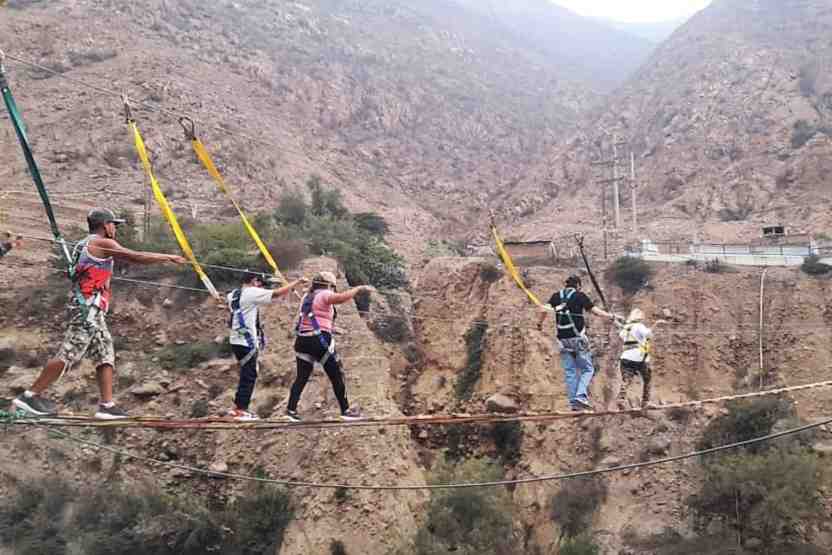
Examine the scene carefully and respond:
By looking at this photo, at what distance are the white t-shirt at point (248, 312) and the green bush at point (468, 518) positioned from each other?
780cm

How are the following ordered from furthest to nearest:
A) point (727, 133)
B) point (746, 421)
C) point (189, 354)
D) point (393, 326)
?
point (727, 133) → point (393, 326) → point (746, 421) → point (189, 354)

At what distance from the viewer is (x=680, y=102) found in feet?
167

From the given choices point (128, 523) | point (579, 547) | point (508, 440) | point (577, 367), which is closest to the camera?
point (577, 367)

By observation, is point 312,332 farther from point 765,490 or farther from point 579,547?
point 765,490

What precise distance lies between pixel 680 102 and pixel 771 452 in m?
40.3

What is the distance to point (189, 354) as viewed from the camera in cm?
1695

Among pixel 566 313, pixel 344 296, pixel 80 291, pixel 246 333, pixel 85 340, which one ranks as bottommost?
pixel 566 313

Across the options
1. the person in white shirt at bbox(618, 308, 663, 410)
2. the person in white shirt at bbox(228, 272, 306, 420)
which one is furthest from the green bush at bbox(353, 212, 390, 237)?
the person in white shirt at bbox(228, 272, 306, 420)

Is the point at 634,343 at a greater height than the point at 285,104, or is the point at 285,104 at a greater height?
the point at 285,104

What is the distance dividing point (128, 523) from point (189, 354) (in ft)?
15.4

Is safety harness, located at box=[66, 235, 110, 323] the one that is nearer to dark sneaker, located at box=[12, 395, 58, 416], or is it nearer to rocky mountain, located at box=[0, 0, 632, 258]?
dark sneaker, located at box=[12, 395, 58, 416]

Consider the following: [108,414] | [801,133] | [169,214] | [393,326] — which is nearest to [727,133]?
[801,133]

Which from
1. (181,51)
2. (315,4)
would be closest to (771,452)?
(181,51)

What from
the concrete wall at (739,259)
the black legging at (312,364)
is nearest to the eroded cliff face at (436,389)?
the concrete wall at (739,259)
